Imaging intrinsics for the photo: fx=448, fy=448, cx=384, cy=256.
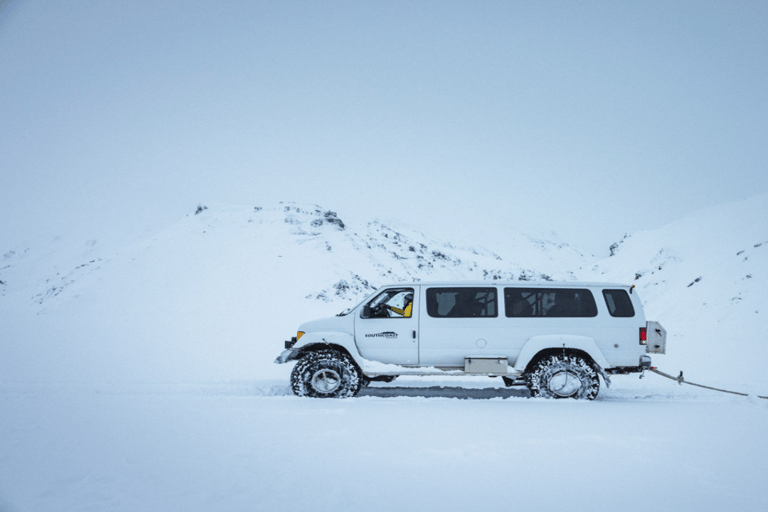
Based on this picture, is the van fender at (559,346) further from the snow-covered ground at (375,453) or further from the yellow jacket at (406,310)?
the yellow jacket at (406,310)

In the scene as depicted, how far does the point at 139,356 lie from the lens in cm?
1195

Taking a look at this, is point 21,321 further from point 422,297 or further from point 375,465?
point 375,465

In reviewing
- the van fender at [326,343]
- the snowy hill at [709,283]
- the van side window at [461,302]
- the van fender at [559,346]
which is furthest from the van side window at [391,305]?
the snowy hill at [709,283]

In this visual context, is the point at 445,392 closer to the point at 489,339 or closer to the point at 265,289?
the point at 489,339

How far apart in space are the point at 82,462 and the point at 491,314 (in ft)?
19.4

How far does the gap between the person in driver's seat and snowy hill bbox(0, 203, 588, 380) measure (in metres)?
3.33

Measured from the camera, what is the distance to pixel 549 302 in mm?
7738

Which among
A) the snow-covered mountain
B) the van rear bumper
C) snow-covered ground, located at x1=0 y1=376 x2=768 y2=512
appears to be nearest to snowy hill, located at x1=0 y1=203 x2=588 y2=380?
the snow-covered mountain

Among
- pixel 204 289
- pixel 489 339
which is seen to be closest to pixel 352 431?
pixel 489 339

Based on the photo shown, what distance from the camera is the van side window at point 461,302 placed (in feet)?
25.2

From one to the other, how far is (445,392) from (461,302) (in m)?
1.69

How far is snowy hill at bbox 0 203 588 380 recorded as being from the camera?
11516 mm

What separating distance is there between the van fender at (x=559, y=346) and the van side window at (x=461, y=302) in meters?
0.78

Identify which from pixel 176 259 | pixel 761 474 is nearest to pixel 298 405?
pixel 761 474
